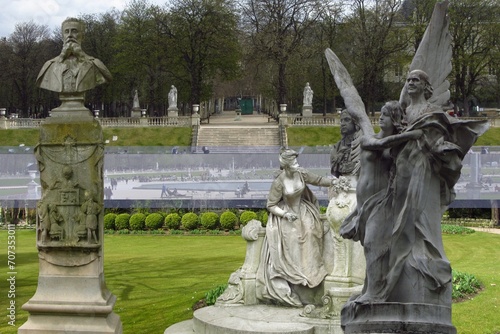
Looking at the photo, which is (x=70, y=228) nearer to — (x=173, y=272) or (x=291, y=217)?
(x=291, y=217)

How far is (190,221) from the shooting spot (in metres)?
27.0

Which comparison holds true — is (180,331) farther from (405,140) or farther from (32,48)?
(32,48)

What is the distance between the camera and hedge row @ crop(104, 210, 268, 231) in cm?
2689

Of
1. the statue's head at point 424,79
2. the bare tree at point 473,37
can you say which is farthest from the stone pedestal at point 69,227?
the bare tree at point 473,37

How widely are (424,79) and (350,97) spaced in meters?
0.87

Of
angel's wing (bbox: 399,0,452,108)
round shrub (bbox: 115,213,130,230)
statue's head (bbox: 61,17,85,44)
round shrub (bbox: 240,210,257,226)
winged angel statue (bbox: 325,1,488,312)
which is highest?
statue's head (bbox: 61,17,85,44)

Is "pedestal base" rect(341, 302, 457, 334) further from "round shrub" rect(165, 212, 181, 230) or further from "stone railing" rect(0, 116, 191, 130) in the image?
"stone railing" rect(0, 116, 191, 130)

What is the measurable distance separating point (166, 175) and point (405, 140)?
74.4 feet

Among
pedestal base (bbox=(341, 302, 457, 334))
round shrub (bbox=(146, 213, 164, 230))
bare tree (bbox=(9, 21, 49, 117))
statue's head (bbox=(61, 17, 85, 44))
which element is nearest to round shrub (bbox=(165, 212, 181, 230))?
round shrub (bbox=(146, 213, 164, 230))

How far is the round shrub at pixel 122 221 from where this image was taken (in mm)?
27172

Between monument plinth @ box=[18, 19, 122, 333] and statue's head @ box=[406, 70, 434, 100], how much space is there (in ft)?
16.1

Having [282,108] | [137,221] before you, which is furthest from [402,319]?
[282,108]

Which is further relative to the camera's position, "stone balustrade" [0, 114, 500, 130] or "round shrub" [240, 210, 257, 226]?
"stone balustrade" [0, 114, 500, 130]

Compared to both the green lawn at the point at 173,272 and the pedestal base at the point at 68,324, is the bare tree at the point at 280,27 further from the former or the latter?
the pedestal base at the point at 68,324
